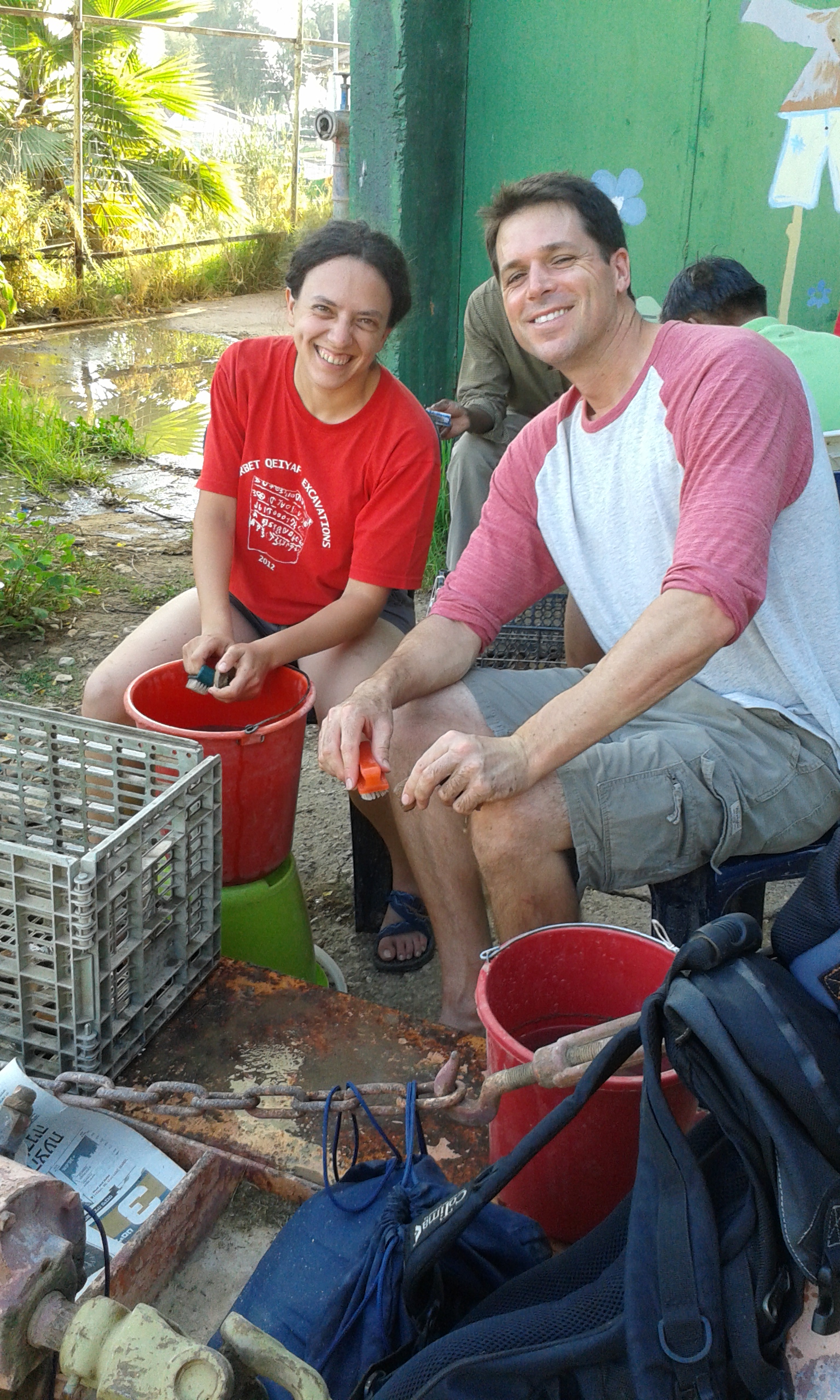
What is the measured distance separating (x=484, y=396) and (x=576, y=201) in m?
1.93

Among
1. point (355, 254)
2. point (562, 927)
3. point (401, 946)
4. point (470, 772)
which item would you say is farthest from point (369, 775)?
point (355, 254)

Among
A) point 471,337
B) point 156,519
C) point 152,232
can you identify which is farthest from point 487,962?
point 152,232

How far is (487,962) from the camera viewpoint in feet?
5.52

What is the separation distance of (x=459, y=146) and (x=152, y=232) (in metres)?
7.74

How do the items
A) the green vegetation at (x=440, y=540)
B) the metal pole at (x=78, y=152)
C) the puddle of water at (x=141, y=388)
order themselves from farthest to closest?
the metal pole at (x=78, y=152), the puddle of water at (x=141, y=388), the green vegetation at (x=440, y=540)

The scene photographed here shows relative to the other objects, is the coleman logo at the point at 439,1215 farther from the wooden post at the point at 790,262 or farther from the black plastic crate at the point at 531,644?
the wooden post at the point at 790,262

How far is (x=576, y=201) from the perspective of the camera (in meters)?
2.28

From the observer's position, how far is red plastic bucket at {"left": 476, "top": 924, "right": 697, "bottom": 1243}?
4.87 ft

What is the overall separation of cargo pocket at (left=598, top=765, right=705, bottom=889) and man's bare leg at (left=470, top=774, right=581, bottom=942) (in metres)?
0.08

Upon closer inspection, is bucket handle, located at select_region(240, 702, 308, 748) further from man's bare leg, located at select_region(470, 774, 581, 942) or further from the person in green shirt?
the person in green shirt

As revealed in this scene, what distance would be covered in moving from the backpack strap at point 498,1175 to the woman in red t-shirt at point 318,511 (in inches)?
57.8

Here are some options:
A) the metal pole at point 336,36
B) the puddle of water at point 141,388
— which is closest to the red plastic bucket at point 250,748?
the puddle of water at point 141,388

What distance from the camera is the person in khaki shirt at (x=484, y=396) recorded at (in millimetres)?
4152

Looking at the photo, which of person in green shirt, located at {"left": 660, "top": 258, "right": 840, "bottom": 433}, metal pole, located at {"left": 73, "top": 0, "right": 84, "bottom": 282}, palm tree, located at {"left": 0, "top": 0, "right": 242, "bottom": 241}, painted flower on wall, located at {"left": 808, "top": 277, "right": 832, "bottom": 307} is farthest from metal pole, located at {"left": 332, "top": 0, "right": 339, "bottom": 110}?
person in green shirt, located at {"left": 660, "top": 258, "right": 840, "bottom": 433}
